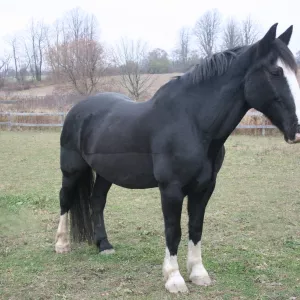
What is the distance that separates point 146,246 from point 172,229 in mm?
1301

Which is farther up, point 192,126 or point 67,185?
point 192,126

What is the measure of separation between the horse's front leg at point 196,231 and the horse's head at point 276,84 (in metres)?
0.85

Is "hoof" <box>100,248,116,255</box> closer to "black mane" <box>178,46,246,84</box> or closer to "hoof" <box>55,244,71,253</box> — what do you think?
"hoof" <box>55,244,71,253</box>

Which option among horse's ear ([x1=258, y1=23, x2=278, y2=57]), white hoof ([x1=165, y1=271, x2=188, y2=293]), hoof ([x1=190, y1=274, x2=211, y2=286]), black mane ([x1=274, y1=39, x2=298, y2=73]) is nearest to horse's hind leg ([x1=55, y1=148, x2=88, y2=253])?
white hoof ([x1=165, y1=271, x2=188, y2=293])

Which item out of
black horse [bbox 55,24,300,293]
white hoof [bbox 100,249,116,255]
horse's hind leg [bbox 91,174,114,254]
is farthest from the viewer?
horse's hind leg [bbox 91,174,114,254]

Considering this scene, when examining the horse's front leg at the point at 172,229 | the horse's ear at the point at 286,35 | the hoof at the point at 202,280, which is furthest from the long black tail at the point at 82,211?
the horse's ear at the point at 286,35

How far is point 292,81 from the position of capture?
9.39ft

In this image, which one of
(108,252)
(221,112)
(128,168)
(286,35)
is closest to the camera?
(286,35)

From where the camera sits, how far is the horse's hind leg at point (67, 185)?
438cm

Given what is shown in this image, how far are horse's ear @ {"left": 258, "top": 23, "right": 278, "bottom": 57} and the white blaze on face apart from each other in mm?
126

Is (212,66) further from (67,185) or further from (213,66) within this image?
(67,185)

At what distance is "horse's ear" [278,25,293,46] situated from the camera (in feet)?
10.0

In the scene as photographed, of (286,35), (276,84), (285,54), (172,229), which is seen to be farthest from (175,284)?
(286,35)

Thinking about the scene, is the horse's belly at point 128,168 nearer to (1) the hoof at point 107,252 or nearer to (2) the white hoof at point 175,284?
(2) the white hoof at point 175,284
